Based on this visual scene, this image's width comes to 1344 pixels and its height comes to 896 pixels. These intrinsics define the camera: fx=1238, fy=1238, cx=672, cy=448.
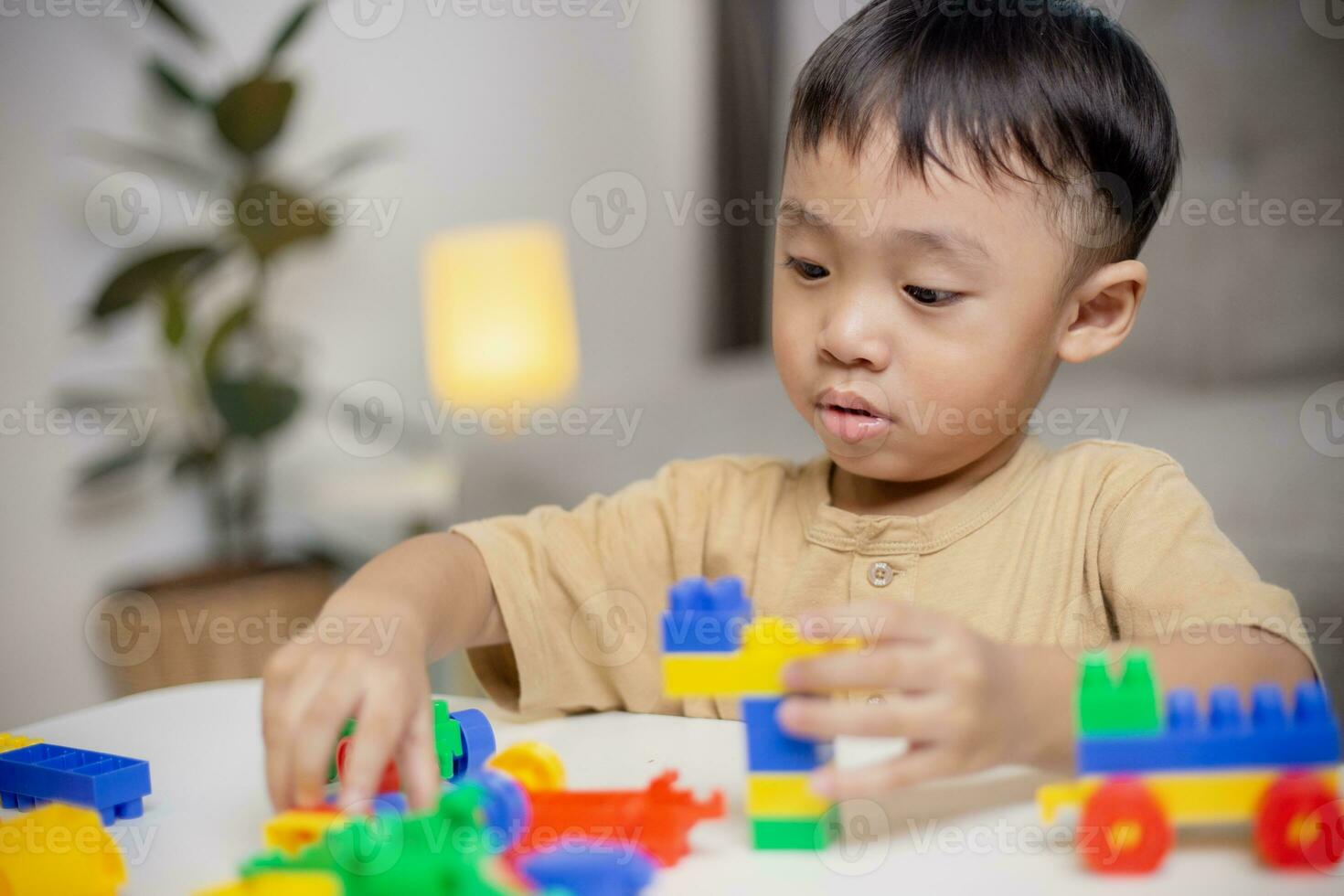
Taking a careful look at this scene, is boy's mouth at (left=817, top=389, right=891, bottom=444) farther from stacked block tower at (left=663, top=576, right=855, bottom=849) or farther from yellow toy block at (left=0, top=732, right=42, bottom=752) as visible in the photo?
yellow toy block at (left=0, top=732, right=42, bottom=752)

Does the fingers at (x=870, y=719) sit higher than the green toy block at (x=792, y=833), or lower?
higher

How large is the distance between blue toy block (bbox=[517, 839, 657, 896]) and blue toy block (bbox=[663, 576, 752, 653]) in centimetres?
10

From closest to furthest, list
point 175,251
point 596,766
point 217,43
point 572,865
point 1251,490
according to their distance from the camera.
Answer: point 572,865, point 596,766, point 1251,490, point 175,251, point 217,43

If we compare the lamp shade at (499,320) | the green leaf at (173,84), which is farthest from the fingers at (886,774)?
the green leaf at (173,84)

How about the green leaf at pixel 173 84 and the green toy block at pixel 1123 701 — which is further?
the green leaf at pixel 173 84

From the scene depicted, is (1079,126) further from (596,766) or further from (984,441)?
(596,766)

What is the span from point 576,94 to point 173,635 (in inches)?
56.3

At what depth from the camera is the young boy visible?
0.84 meters

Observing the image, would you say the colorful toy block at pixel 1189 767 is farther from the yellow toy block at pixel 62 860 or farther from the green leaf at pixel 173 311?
the green leaf at pixel 173 311

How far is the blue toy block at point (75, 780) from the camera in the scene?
0.68m

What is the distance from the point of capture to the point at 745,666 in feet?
1.92

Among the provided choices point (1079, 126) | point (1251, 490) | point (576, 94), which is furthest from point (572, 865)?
point (576, 94)

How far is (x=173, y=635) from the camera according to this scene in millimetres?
2256

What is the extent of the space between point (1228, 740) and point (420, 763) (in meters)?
0.40
